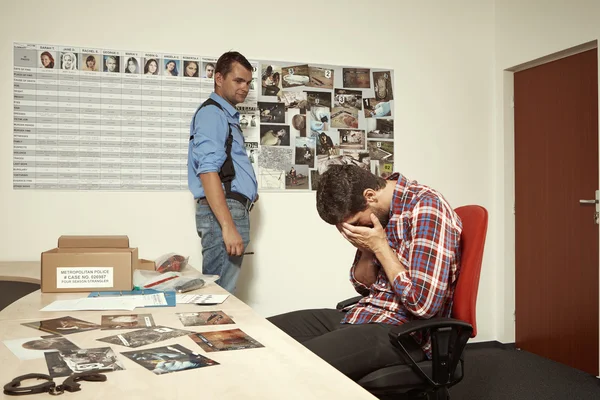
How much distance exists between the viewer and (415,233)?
5.36 ft

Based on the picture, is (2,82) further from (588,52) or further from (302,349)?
(588,52)

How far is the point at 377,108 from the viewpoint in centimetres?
374

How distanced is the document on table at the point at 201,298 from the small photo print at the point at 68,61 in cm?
188

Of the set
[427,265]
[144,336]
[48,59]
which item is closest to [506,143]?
[427,265]

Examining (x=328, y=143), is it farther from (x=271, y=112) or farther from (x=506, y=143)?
(x=506, y=143)

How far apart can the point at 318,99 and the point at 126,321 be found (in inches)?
94.5

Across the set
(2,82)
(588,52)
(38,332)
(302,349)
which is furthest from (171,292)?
(588,52)

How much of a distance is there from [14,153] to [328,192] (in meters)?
2.18

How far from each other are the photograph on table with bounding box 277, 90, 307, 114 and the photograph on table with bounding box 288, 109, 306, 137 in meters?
0.03

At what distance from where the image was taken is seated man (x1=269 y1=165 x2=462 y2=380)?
5.21ft

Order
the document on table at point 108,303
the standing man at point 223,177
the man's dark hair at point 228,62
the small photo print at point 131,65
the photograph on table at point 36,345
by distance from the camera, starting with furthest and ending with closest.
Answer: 1. the small photo print at point 131,65
2. the man's dark hair at point 228,62
3. the standing man at point 223,177
4. the document on table at point 108,303
5. the photograph on table at point 36,345

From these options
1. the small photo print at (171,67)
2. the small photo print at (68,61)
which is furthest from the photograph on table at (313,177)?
the small photo print at (68,61)

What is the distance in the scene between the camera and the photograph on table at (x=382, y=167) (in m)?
3.73

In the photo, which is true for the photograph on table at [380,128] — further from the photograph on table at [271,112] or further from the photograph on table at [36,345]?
the photograph on table at [36,345]
